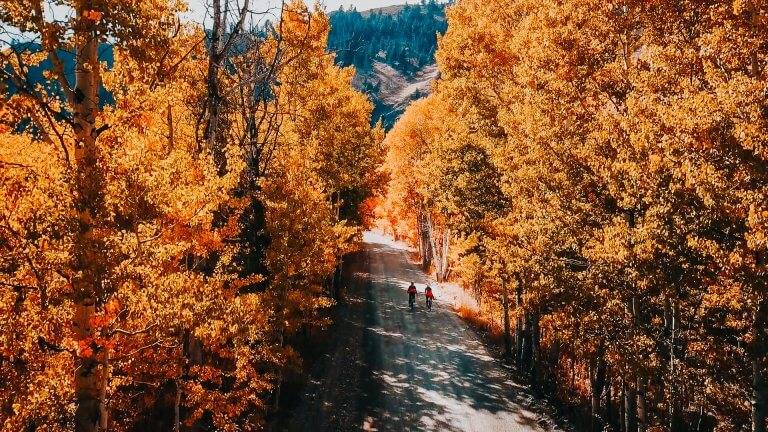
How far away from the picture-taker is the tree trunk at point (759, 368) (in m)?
8.21

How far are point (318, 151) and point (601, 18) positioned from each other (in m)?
15.5

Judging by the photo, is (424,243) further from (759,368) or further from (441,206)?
(759,368)

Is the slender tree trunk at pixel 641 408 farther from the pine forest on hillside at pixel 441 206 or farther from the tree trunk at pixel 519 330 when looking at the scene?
the tree trunk at pixel 519 330

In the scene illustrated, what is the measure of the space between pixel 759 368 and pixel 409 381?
12291 mm

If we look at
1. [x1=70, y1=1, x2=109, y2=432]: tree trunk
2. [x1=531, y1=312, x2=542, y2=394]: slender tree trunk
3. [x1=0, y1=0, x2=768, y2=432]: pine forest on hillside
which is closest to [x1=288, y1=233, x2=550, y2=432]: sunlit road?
[x1=0, y1=0, x2=768, y2=432]: pine forest on hillside

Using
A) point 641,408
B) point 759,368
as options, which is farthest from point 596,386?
point 759,368

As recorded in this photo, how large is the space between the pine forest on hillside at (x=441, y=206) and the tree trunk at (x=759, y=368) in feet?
0.12

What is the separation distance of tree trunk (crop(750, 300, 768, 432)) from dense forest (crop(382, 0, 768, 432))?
0.09 ft

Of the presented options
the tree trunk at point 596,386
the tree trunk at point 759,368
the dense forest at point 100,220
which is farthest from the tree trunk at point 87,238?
the tree trunk at point 596,386

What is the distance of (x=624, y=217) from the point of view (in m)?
11.3

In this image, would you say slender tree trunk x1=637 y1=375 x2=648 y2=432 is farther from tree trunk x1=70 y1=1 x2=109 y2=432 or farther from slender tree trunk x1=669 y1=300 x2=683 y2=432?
tree trunk x1=70 y1=1 x2=109 y2=432

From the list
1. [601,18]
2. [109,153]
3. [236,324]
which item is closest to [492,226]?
[601,18]

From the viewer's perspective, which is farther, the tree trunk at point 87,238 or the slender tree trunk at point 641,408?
the slender tree trunk at point 641,408

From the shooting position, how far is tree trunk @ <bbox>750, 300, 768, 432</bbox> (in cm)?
821
